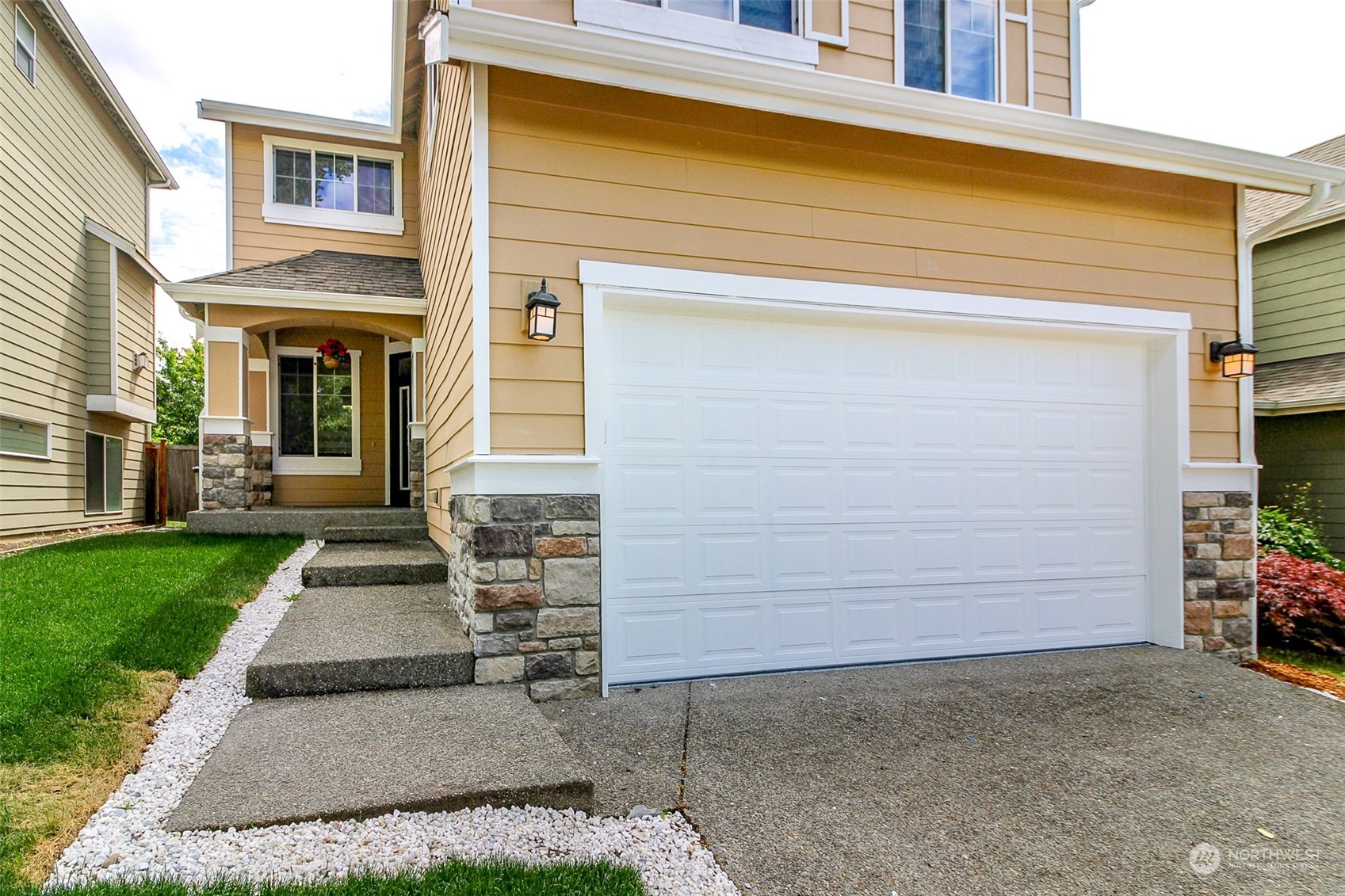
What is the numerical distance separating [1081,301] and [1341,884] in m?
3.49

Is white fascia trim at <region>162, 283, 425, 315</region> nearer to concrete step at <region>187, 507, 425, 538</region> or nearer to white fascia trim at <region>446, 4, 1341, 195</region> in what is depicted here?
concrete step at <region>187, 507, 425, 538</region>

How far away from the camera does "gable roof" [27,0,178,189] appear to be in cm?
817

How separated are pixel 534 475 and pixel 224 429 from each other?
5993 millimetres

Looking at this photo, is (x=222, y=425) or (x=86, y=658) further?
(x=222, y=425)

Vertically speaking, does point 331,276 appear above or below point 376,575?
above

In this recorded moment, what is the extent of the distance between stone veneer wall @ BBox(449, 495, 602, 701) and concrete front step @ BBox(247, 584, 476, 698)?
17cm

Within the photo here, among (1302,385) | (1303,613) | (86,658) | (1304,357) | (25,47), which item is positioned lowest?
(1303,613)

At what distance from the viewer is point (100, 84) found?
30.7ft

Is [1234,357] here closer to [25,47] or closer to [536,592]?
[536,592]

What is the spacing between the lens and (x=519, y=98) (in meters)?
3.79

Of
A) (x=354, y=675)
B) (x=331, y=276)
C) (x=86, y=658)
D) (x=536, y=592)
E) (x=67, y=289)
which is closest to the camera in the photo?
(x=354, y=675)

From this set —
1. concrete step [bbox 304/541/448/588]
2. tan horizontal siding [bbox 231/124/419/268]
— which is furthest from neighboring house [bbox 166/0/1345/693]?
tan horizontal siding [bbox 231/124/419/268]

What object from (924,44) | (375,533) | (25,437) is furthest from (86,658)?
(924,44)

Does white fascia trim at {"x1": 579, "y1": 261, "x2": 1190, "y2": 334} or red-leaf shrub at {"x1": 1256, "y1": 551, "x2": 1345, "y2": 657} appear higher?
white fascia trim at {"x1": 579, "y1": 261, "x2": 1190, "y2": 334}
